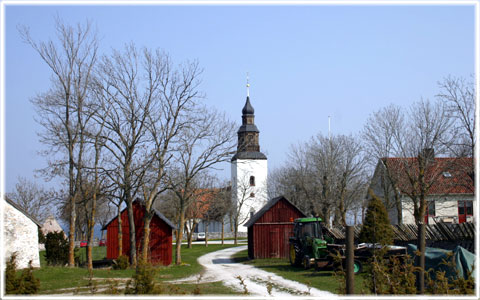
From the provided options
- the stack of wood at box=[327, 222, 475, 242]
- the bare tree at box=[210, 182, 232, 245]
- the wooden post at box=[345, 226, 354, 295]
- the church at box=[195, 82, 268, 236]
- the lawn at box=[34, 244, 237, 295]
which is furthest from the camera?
the church at box=[195, 82, 268, 236]

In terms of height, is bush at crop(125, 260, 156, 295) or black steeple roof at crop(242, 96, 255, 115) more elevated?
black steeple roof at crop(242, 96, 255, 115)

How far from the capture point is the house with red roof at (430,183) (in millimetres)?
33125

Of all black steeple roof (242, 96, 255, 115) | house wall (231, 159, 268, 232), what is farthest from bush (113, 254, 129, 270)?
black steeple roof (242, 96, 255, 115)

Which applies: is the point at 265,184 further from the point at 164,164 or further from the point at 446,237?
the point at 446,237

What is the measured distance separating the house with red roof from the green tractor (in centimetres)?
663

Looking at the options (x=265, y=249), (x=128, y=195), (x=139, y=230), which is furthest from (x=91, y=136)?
(x=265, y=249)

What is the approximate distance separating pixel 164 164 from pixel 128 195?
264cm

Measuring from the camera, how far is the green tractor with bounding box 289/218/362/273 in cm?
2615

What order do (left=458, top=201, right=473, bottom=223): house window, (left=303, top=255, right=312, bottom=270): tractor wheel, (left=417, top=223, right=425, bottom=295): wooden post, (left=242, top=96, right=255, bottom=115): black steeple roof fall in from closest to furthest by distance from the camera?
(left=417, top=223, right=425, bottom=295): wooden post → (left=303, top=255, right=312, bottom=270): tractor wheel → (left=458, top=201, right=473, bottom=223): house window → (left=242, top=96, right=255, bottom=115): black steeple roof

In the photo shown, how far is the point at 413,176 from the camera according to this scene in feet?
120

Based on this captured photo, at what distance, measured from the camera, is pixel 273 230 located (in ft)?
125

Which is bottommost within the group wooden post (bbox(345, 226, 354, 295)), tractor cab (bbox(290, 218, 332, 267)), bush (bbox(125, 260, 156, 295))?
tractor cab (bbox(290, 218, 332, 267))

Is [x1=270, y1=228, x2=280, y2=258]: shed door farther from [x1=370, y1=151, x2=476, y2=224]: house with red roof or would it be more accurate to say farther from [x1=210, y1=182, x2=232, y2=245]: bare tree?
[x1=210, y1=182, x2=232, y2=245]: bare tree

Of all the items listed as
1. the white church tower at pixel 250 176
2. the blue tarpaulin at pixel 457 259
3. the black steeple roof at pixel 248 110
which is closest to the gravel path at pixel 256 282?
the blue tarpaulin at pixel 457 259
